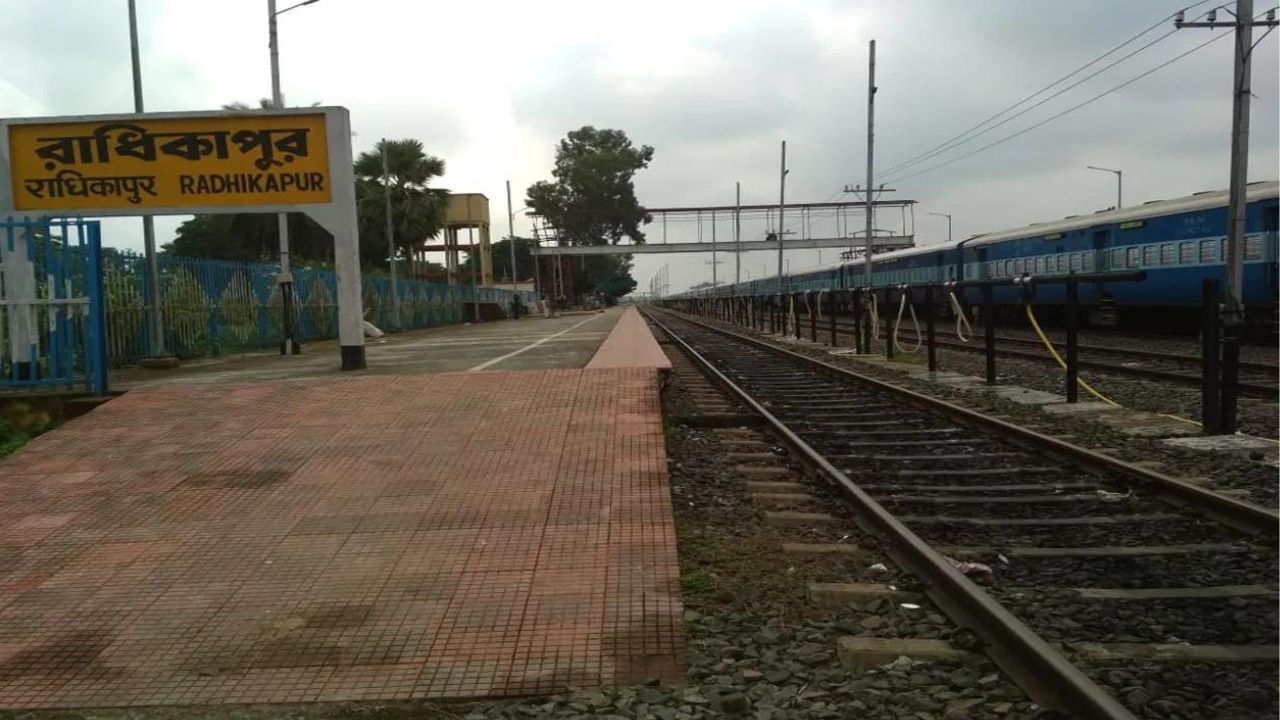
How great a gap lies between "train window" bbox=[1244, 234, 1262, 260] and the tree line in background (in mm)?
18951

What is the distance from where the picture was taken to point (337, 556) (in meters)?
5.04

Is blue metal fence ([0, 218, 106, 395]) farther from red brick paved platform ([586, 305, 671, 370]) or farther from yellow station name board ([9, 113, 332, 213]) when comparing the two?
red brick paved platform ([586, 305, 671, 370])

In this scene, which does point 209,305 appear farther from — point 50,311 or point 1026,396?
point 1026,396

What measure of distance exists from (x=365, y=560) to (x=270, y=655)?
106cm

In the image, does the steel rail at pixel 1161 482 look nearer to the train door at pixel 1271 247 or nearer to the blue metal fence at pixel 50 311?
the blue metal fence at pixel 50 311

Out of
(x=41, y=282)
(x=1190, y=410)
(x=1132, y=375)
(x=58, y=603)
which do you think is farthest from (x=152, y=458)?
(x=1132, y=375)

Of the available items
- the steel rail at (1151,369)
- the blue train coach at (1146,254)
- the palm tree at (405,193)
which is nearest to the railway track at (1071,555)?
the steel rail at (1151,369)

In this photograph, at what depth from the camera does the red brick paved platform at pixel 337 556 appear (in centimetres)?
379

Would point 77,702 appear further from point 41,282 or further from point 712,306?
point 712,306

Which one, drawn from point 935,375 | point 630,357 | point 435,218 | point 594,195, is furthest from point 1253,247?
point 594,195

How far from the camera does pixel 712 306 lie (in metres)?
60.2

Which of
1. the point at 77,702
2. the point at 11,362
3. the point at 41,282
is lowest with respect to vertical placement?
the point at 77,702

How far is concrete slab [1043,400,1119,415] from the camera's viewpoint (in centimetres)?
1009

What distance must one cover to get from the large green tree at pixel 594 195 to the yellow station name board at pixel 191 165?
82181 mm
